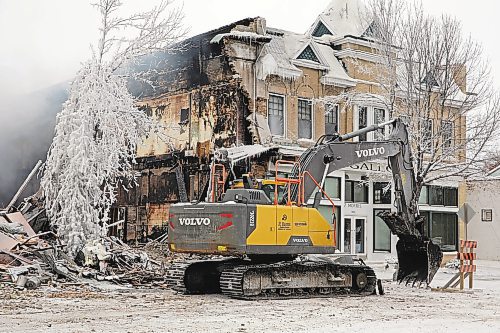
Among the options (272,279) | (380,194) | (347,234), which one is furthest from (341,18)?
(272,279)

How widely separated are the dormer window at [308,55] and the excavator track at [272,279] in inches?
493

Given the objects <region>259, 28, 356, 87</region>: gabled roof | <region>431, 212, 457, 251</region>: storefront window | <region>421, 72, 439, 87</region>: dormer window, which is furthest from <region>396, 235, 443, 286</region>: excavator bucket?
<region>431, 212, 457, 251</region>: storefront window

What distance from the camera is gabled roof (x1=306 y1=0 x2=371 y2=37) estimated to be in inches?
1217

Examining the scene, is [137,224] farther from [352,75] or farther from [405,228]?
[405,228]

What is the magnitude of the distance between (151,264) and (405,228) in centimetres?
657

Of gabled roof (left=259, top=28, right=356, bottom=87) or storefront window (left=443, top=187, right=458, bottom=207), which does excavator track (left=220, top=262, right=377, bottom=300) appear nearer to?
gabled roof (left=259, top=28, right=356, bottom=87)

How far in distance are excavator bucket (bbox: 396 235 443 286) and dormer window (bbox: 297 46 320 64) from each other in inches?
428

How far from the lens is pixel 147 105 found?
29.1m

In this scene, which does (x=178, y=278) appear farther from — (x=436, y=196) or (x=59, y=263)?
(x=436, y=196)

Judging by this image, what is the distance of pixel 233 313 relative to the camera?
517 inches

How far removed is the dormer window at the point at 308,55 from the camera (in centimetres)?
2790

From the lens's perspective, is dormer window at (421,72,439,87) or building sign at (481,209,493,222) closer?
dormer window at (421,72,439,87)

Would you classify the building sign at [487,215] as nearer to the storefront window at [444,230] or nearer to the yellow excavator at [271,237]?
the storefront window at [444,230]

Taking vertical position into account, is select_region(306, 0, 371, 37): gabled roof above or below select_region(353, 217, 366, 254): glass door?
above
